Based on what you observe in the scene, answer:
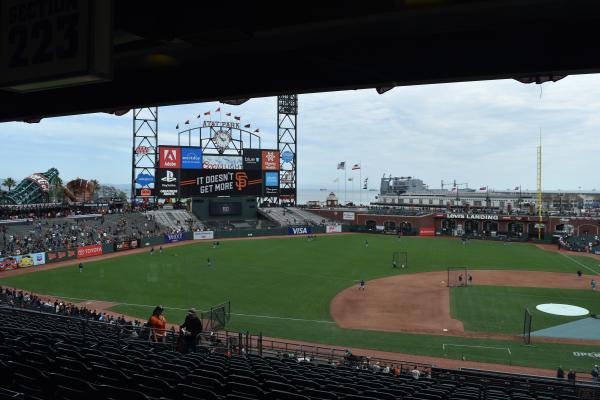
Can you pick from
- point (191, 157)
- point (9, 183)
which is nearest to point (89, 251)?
point (191, 157)

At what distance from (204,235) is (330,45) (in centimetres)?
6176

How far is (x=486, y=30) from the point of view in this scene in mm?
5328

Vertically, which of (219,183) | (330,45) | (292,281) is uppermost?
(219,183)

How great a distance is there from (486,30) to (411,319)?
2500 cm

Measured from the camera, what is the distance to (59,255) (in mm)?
45375

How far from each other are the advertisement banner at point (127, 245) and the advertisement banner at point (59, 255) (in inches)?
244

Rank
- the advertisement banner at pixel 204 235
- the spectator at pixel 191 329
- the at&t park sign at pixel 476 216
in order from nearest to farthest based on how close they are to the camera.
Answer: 1. the spectator at pixel 191 329
2. the advertisement banner at pixel 204 235
3. the at&t park sign at pixel 476 216

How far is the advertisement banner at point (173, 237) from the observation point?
198 ft

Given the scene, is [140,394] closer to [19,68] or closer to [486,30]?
[19,68]

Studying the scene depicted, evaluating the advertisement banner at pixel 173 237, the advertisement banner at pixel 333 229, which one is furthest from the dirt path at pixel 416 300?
the advertisement banner at pixel 333 229

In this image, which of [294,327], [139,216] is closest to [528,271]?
[294,327]

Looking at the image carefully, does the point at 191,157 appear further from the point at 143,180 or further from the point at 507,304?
the point at 507,304

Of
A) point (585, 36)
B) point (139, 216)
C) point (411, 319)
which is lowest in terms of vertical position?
point (411, 319)

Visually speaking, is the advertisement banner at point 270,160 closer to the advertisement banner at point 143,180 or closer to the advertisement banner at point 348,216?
the advertisement banner at point 348,216
